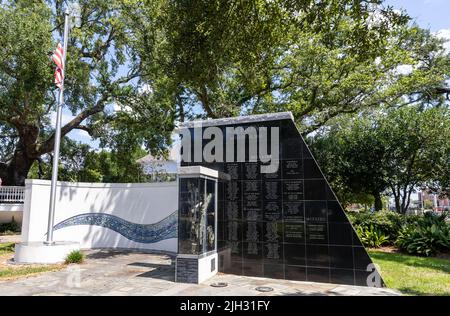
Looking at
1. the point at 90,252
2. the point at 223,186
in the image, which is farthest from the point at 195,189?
the point at 90,252

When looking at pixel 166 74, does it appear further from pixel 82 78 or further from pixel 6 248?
pixel 6 248

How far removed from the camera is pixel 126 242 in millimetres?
12812

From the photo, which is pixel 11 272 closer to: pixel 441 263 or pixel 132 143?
pixel 132 143

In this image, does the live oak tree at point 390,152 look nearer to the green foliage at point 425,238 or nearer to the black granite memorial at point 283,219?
the green foliage at point 425,238

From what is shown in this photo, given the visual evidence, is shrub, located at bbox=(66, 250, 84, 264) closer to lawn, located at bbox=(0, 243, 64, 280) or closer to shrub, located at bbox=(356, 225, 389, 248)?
lawn, located at bbox=(0, 243, 64, 280)

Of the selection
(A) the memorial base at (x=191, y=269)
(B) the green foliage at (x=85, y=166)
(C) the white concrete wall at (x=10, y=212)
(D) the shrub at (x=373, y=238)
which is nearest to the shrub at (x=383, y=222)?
(D) the shrub at (x=373, y=238)

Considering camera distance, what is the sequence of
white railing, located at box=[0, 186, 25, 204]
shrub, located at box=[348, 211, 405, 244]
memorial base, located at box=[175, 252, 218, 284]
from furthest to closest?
white railing, located at box=[0, 186, 25, 204]
shrub, located at box=[348, 211, 405, 244]
memorial base, located at box=[175, 252, 218, 284]

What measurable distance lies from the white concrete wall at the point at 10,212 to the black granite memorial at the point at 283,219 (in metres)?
13.0

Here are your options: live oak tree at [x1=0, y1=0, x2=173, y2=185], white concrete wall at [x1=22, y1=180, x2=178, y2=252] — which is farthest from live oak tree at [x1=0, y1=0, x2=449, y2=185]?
white concrete wall at [x1=22, y1=180, x2=178, y2=252]

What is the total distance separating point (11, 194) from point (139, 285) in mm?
13801

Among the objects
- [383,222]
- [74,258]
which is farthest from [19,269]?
[383,222]

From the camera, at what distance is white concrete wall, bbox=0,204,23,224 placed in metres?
17.2

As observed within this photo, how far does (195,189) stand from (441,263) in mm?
7018

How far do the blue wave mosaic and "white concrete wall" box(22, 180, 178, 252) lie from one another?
4.4 inches
